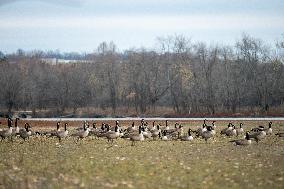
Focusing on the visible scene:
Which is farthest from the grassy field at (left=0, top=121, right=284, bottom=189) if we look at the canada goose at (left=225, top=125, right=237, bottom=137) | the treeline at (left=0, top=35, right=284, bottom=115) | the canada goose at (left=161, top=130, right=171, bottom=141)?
the treeline at (left=0, top=35, right=284, bottom=115)

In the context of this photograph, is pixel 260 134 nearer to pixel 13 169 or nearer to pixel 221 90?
pixel 13 169

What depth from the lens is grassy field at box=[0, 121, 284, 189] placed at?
15.7 m

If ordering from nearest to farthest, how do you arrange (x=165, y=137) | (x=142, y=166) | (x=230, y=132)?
(x=142, y=166) → (x=165, y=137) → (x=230, y=132)

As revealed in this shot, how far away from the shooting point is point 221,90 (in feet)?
289

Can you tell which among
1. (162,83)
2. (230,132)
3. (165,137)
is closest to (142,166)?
(165,137)

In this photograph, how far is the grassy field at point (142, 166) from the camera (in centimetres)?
1572

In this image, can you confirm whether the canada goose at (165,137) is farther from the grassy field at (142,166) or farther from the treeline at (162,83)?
the treeline at (162,83)

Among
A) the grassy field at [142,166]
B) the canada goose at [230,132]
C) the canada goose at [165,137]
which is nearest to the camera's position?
the grassy field at [142,166]

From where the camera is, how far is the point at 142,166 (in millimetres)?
18922

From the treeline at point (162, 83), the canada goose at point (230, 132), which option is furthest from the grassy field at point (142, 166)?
the treeline at point (162, 83)

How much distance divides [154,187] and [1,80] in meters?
88.1

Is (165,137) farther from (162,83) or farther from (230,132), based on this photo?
(162,83)

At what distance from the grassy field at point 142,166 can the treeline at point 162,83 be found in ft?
169

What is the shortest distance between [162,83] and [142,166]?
74638mm
